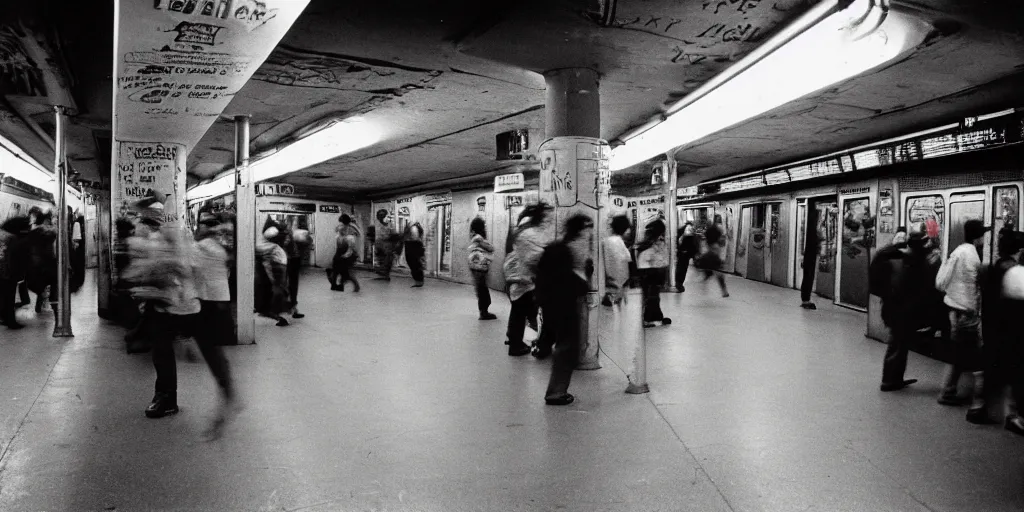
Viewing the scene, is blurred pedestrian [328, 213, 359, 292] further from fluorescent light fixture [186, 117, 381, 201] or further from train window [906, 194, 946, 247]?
train window [906, 194, 946, 247]

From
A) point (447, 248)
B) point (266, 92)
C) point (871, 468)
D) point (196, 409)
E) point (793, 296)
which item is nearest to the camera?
point (871, 468)

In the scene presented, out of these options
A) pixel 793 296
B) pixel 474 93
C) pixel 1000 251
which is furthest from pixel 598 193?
pixel 793 296

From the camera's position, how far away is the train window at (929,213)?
29.3ft

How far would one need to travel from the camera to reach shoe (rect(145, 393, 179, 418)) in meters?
5.18

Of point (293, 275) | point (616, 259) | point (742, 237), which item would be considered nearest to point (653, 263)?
point (616, 259)

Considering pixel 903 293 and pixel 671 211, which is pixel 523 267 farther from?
pixel 671 211

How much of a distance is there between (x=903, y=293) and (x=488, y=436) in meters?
4.11

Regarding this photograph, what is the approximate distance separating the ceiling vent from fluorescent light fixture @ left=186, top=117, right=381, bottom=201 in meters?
2.13

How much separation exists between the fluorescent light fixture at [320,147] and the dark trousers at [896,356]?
24.4 feet

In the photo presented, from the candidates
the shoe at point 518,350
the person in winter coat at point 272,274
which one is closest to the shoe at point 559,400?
the shoe at point 518,350

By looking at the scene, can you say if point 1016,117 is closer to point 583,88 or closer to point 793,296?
point 583,88

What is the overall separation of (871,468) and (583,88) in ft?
14.2

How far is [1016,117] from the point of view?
7398mm

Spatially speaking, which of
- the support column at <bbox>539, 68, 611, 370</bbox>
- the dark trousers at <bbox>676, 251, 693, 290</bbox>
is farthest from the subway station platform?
the dark trousers at <bbox>676, 251, 693, 290</bbox>
